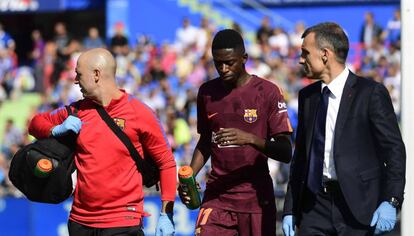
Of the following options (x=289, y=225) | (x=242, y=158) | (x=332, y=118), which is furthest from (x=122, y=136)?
(x=332, y=118)

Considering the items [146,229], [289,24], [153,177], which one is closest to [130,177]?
[153,177]

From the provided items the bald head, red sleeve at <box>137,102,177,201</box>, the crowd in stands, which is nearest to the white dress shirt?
red sleeve at <box>137,102,177,201</box>

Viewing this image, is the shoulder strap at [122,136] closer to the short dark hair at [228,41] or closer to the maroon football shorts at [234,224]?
the maroon football shorts at [234,224]

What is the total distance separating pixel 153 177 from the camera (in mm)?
7371

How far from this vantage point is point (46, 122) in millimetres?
7527

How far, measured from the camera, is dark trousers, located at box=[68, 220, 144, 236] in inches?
281

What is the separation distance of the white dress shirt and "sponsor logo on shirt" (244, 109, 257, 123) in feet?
2.97

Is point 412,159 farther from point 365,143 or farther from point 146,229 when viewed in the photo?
point 146,229

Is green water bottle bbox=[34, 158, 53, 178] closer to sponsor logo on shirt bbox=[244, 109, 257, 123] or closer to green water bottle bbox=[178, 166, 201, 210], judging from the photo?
green water bottle bbox=[178, 166, 201, 210]

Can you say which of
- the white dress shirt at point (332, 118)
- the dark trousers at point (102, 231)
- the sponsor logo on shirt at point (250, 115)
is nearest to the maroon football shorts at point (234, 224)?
the dark trousers at point (102, 231)

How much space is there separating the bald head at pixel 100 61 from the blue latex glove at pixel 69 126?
0.40 metres

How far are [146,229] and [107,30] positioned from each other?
13.8 meters

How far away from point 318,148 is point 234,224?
1.19 metres

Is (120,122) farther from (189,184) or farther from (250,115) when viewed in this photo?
(250,115)
